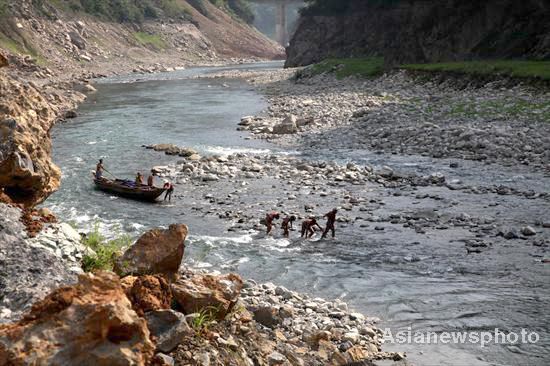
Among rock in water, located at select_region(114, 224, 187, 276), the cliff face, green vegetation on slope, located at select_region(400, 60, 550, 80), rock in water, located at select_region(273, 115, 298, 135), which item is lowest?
rock in water, located at select_region(273, 115, 298, 135)

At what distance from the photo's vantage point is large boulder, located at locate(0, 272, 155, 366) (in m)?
6.71

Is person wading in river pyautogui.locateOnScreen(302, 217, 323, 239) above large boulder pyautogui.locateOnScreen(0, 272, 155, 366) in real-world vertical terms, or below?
below

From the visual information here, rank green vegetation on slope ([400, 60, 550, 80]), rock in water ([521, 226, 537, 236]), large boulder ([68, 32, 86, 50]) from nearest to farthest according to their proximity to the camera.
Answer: rock in water ([521, 226, 537, 236]), green vegetation on slope ([400, 60, 550, 80]), large boulder ([68, 32, 86, 50])

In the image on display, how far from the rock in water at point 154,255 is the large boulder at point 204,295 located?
745 millimetres

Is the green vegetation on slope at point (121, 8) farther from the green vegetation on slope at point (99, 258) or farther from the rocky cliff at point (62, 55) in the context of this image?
the green vegetation on slope at point (99, 258)

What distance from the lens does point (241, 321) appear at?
33.1 ft

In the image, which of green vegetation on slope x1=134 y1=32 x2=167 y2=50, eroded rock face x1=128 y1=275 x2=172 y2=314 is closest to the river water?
eroded rock face x1=128 y1=275 x2=172 y2=314

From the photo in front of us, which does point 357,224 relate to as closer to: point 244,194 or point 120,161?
point 244,194

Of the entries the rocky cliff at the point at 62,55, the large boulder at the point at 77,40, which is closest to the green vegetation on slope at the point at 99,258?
the rocky cliff at the point at 62,55

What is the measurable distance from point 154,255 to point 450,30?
60305mm

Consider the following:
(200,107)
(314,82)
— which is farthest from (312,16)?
(200,107)

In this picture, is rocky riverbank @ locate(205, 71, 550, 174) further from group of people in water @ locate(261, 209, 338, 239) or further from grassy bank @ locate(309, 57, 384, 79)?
group of people in water @ locate(261, 209, 338, 239)

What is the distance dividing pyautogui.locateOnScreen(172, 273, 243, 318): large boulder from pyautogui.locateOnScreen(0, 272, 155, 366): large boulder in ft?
6.63

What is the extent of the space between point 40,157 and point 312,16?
99.8 metres
